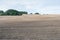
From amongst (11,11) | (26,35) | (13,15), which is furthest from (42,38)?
(13,15)

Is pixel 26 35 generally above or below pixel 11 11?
below

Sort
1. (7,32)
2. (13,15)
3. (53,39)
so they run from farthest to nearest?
(13,15) → (7,32) → (53,39)

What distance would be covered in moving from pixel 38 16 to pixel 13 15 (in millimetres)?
503

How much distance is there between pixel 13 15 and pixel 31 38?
1.79 m

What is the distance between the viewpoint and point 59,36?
2086 mm

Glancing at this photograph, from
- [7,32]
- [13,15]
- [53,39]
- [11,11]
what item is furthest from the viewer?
[13,15]

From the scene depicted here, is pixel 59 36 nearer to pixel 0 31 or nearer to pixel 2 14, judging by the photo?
pixel 0 31

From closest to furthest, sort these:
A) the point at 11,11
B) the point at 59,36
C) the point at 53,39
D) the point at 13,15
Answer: the point at 53,39 < the point at 59,36 < the point at 11,11 < the point at 13,15

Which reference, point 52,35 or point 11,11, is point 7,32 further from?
point 11,11

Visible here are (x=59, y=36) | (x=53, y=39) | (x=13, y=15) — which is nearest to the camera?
(x=53, y=39)

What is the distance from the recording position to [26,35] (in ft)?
6.91

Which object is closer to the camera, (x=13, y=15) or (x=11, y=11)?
(x=11, y=11)

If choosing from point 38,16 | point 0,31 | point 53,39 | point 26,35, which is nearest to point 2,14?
point 38,16

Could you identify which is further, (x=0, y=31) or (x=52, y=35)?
(x=0, y=31)
